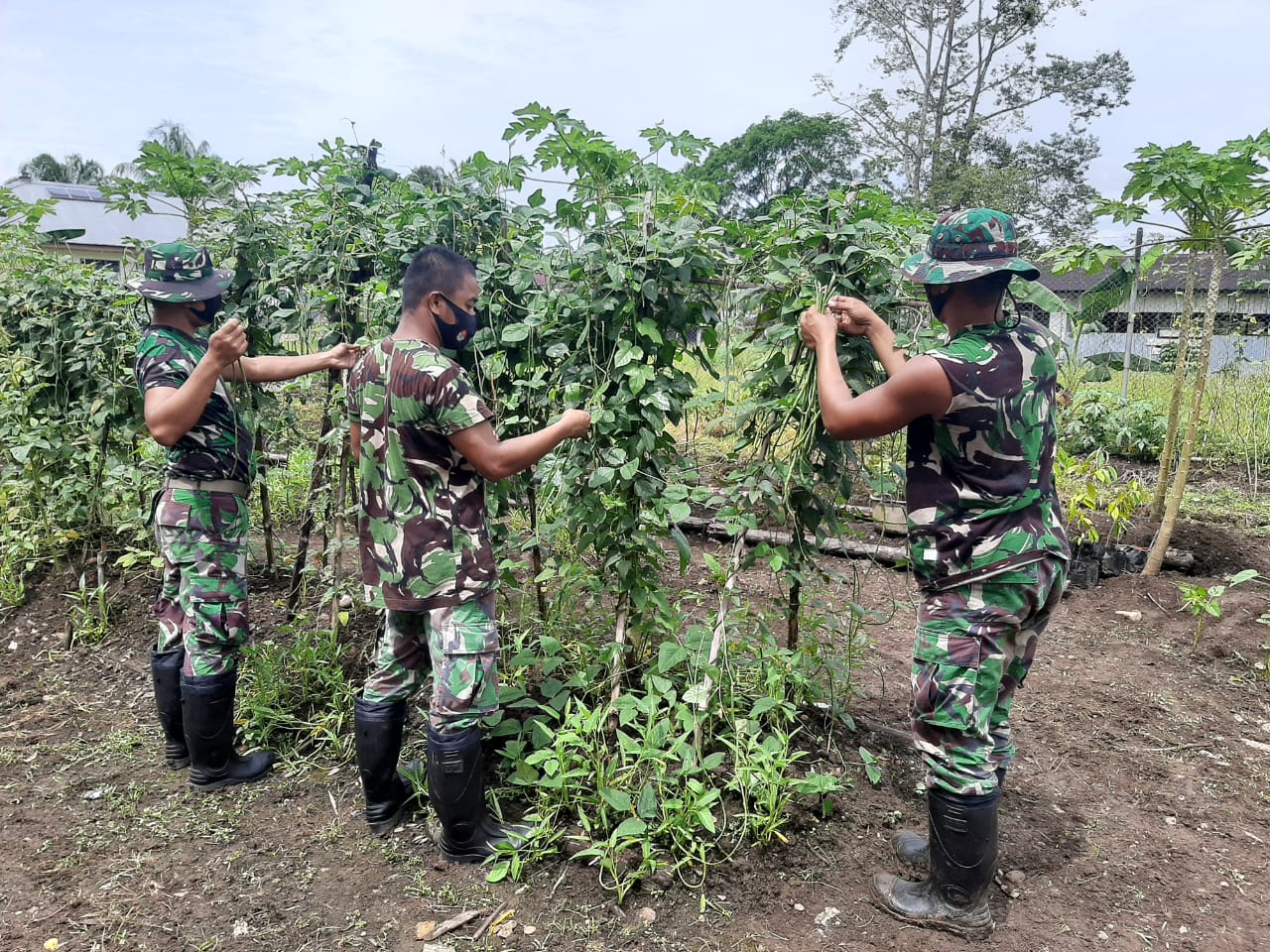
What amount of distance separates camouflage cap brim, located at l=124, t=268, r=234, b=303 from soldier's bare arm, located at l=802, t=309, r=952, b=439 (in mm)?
2312

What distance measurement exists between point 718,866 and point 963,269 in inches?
77.6

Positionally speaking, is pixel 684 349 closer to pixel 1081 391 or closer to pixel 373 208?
pixel 373 208

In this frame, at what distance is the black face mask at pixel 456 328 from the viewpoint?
2639 millimetres

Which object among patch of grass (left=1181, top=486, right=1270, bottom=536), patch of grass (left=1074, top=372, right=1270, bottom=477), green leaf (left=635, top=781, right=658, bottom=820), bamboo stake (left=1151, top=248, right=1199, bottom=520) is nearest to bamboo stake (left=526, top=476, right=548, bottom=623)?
green leaf (left=635, top=781, right=658, bottom=820)

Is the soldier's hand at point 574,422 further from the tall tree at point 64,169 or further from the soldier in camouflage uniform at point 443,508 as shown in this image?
the tall tree at point 64,169

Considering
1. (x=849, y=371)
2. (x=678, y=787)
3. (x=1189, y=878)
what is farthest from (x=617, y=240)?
(x=1189, y=878)

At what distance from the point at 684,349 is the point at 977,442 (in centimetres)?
118

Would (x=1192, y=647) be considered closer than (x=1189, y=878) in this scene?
No

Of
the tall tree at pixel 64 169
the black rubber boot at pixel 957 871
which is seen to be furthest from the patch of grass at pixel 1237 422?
the tall tree at pixel 64 169

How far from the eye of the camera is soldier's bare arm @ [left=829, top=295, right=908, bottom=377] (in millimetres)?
2508

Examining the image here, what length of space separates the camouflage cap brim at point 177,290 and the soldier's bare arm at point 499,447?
1358 mm

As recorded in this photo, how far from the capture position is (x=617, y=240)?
2.88m

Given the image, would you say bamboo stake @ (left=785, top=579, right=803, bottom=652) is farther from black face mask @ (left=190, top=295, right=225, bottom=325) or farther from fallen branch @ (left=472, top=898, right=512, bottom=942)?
black face mask @ (left=190, top=295, right=225, bottom=325)

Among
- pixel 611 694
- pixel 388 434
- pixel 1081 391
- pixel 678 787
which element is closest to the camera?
pixel 388 434
